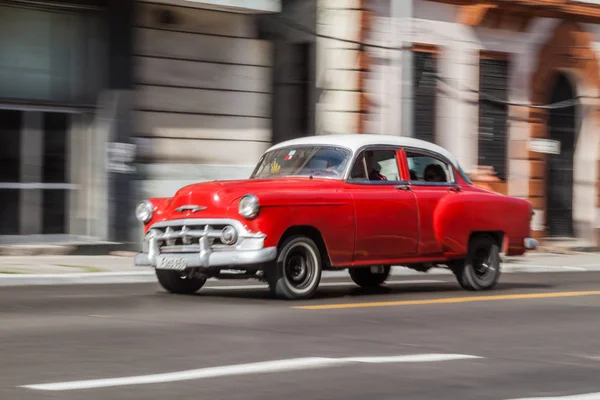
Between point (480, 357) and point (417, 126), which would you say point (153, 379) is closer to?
point (480, 357)

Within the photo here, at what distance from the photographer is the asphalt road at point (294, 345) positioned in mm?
6684

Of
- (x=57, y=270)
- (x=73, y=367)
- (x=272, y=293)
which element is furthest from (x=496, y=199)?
(x=73, y=367)

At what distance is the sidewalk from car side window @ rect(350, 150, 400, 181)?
3.71 m

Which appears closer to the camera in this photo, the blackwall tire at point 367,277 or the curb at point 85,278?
the curb at point 85,278

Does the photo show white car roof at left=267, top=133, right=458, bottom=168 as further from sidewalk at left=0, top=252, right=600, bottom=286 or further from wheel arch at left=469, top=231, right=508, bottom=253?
sidewalk at left=0, top=252, right=600, bottom=286

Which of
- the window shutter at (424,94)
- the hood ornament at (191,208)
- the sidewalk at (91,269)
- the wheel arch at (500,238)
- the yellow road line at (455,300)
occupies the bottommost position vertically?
the sidewalk at (91,269)

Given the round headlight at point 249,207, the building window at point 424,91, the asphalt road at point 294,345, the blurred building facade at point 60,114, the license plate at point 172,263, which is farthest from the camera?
the building window at point 424,91

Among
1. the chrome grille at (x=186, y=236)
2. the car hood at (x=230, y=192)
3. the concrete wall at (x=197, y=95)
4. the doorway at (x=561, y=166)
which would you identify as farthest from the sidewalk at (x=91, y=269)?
the doorway at (x=561, y=166)

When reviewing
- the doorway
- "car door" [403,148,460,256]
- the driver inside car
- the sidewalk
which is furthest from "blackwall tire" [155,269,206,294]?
the doorway

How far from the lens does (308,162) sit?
516 inches

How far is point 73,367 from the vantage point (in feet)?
23.8

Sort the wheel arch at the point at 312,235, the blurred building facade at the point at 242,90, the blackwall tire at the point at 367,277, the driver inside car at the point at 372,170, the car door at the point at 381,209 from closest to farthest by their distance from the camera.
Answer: the wheel arch at the point at 312,235 → the car door at the point at 381,209 → the driver inside car at the point at 372,170 → the blackwall tire at the point at 367,277 → the blurred building facade at the point at 242,90

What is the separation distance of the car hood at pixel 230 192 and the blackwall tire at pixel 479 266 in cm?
224

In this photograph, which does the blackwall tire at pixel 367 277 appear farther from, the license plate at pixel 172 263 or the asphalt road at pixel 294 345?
the license plate at pixel 172 263
